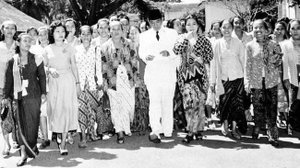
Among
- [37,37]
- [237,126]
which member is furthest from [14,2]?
[237,126]

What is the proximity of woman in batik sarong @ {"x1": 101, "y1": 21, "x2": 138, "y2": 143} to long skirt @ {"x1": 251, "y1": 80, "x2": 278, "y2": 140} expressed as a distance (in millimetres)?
2084

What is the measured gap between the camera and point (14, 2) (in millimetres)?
36438

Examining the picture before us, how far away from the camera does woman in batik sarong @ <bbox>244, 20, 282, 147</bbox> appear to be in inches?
245

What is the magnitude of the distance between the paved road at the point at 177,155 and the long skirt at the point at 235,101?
1.05 ft

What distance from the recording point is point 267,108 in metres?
6.32

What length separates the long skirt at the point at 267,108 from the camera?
6.22 meters

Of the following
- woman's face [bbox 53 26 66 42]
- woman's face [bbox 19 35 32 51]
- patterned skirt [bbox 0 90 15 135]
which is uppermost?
woman's face [bbox 53 26 66 42]

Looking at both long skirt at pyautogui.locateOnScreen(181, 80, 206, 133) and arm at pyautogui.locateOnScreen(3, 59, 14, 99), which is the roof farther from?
long skirt at pyautogui.locateOnScreen(181, 80, 206, 133)

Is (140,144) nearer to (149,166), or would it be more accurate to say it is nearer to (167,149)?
(167,149)

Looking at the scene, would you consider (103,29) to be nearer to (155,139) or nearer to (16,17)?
(155,139)

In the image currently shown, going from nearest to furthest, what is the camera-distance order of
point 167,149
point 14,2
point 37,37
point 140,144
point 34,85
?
point 34,85
point 167,149
point 140,144
point 37,37
point 14,2

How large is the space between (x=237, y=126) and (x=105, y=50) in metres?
2.65

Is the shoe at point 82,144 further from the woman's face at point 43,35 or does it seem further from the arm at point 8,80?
the woman's face at point 43,35

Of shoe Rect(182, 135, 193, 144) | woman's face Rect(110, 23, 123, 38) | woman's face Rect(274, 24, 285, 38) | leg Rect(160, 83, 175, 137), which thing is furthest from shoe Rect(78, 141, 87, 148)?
woman's face Rect(274, 24, 285, 38)
